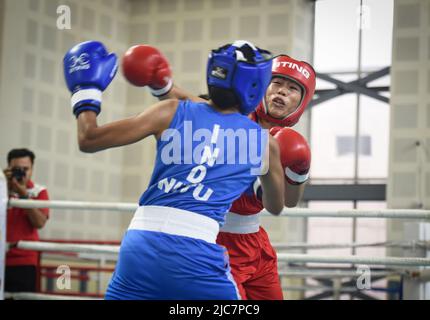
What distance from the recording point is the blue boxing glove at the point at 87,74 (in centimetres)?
160

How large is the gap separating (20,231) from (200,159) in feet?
6.75

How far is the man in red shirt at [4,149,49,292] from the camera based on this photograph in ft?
11.1

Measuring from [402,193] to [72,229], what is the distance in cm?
321

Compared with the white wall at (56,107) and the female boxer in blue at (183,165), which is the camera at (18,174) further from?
the white wall at (56,107)

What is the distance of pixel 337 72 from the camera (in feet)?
24.8

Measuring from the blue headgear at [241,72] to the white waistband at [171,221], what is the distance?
28 cm

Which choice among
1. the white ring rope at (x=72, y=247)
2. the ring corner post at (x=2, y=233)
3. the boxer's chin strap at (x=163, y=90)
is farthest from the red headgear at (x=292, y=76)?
the ring corner post at (x=2, y=233)

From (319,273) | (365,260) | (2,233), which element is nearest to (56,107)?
(319,273)

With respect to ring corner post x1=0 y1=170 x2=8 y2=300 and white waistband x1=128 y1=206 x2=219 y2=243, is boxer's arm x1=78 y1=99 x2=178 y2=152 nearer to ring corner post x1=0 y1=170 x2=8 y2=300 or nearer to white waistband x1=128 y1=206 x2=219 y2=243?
white waistband x1=128 y1=206 x2=219 y2=243

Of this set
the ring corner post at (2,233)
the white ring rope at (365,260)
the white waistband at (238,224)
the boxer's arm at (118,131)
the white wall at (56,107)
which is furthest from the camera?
the white wall at (56,107)

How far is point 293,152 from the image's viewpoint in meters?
1.91

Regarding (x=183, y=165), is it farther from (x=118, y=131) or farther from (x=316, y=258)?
(x=316, y=258)

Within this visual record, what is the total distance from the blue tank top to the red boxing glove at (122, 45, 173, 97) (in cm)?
18
